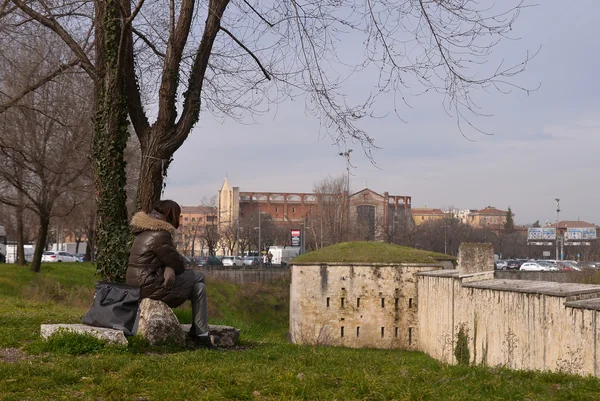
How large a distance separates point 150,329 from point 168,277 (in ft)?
1.83

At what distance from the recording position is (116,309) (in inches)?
312

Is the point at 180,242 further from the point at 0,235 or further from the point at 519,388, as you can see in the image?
the point at 519,388

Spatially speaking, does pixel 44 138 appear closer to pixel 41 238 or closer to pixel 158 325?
pixel 41 238

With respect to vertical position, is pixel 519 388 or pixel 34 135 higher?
pixel 34 135

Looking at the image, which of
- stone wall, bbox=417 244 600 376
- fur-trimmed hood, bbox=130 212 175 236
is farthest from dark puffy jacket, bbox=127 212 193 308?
stone wall, bbox=417 244 600 376

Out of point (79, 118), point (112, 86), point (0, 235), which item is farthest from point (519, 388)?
point (0, 235)

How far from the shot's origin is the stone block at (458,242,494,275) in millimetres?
25766

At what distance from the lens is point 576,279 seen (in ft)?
128

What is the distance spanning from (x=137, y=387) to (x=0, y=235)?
46805 millimetres

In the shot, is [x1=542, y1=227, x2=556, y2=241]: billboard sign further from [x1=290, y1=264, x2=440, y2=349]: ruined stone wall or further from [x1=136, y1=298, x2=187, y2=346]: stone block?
[x1=136, y1=298, x2=187, y2=346]: stone block

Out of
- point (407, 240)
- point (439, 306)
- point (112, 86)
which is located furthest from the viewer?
point (407, 240)

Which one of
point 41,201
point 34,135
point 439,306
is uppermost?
point 34,135

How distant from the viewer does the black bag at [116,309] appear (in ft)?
25.9

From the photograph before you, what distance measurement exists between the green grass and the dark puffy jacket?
1188 inches
